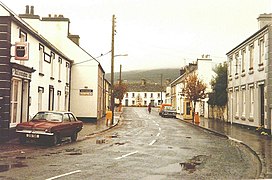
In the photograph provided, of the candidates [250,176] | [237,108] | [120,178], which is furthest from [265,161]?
[237,108]

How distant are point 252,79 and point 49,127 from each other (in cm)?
1850

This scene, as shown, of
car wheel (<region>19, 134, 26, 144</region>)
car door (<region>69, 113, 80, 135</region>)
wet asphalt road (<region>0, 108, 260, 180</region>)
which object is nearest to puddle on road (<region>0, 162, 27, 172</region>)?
wet asphalt road (<region>0, 108, 260, 180</region>)

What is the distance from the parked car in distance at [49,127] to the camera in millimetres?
15625

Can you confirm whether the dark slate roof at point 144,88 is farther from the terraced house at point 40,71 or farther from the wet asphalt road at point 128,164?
the wet asphalt road at point 128,164

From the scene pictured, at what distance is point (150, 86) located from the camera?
131000 millimetres

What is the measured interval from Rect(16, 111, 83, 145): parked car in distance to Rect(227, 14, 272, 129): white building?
1285cm

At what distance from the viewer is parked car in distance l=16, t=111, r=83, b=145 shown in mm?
15625

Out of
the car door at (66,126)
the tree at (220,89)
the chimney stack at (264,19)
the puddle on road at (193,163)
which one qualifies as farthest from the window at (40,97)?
the tree at (220,89)

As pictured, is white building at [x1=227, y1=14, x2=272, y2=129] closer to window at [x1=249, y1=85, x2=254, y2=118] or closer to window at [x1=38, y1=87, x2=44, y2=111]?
window at [x1=249, y1=85, x2=254, y2=118]

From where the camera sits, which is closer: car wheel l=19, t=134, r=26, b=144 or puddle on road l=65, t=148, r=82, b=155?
puddle on road l=65, t=148, r=82, b=155

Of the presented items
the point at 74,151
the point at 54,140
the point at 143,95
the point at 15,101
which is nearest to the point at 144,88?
the point at 143,95

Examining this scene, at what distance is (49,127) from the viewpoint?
15.7 m

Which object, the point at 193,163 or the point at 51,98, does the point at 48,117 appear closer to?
the point at 193,163

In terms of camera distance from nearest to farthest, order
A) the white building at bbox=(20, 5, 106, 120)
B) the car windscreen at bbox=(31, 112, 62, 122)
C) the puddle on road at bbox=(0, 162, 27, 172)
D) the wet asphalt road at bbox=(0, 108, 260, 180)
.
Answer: the wet asphalt road at bbox=(0, 108, 260, 180), the puddle on road at bbox=(0, 162, 27, 172), the car windscreen at bbox=(31, 112, 62, 122), the white building at bbox=(20, 5, 106, 120)
